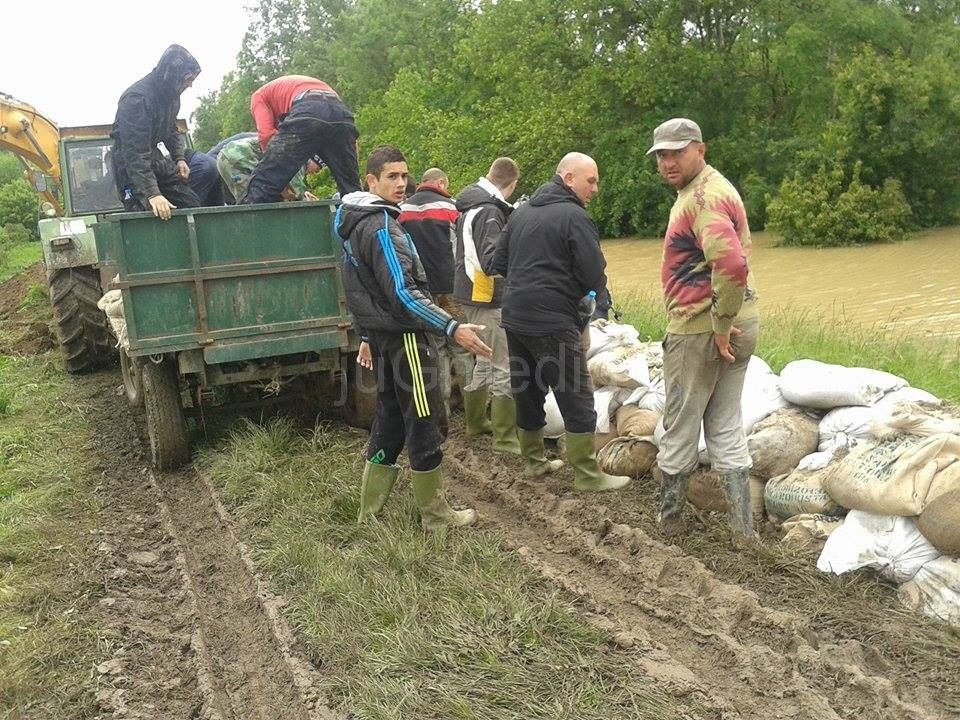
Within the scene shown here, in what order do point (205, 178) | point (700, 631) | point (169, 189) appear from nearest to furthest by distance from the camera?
1. point (700, 631)
2. point (169, 189)
3. point (205, 178)

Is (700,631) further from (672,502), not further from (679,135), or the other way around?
(679,135)

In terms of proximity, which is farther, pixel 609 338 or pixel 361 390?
pixel 361 390

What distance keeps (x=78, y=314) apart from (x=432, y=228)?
4.07 m

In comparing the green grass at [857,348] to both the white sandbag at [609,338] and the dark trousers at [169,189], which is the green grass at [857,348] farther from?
the dark trousers at [169,189]

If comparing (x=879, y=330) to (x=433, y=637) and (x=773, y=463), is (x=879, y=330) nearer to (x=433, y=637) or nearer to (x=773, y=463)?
(x=773, y=463)

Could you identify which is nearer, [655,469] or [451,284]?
[655,469]

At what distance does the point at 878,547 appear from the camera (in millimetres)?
3301

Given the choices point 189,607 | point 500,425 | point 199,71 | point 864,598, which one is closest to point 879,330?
point 500,425

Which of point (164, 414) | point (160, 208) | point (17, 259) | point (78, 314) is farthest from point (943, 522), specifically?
point (17, 259)

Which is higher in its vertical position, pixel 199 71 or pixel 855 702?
pixel 199 71

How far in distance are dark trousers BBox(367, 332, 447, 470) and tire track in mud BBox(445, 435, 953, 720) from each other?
21.2 inches

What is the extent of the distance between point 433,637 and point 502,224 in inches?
111

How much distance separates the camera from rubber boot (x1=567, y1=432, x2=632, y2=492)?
4586mm

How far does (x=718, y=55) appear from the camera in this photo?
23.0m
